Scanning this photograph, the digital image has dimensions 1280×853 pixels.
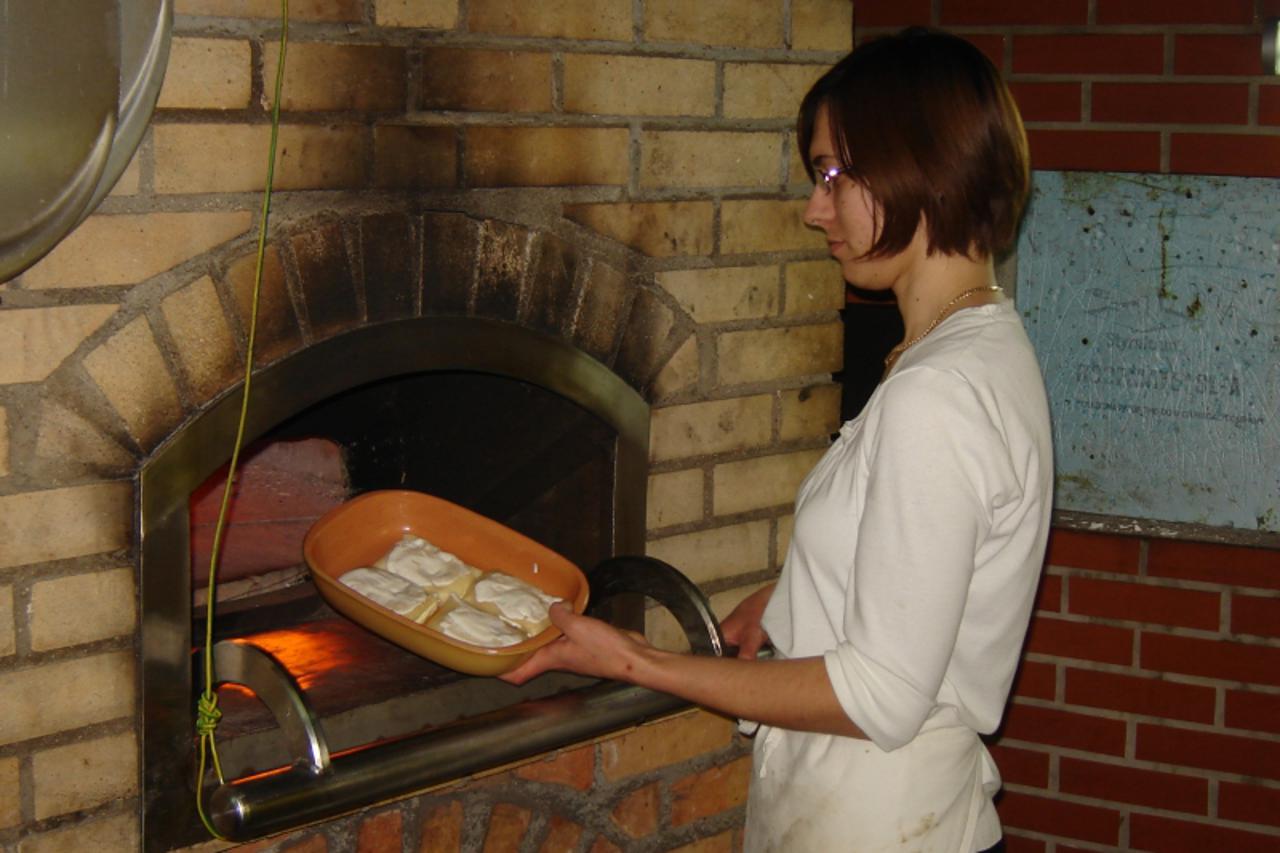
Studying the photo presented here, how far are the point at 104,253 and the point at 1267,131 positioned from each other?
194cm

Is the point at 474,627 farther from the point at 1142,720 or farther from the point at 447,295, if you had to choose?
the point at 1142,720

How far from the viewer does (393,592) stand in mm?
1921

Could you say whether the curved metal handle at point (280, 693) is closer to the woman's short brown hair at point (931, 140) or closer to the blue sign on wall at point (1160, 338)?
the woman's short brown hair at point (931, 140)

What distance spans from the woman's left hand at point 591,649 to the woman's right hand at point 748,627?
0.28 meters

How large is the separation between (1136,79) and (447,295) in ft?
4.61

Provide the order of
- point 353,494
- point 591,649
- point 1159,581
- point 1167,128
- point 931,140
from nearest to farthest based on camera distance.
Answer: point 931,140
point 591,649
point 353,494
point 1167,128
point 1159,581

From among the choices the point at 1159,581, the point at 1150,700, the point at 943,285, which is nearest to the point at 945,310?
the point at 943,285

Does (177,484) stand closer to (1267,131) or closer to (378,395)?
(378,395)

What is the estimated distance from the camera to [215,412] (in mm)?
1752

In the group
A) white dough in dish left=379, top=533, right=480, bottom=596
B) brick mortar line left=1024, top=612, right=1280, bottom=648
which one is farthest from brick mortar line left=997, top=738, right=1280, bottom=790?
white dough in dish left=379, top=533, right=480, bottom=596

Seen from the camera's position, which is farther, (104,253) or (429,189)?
(429,189)

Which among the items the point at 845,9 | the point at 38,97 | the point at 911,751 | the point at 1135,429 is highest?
the point at 845,9

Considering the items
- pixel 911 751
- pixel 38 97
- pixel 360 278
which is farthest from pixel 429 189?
pixel 911 751

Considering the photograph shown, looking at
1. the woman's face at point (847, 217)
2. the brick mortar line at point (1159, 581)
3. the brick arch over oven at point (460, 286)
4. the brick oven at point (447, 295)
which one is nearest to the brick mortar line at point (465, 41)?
the brick oven at point (447, 295)
